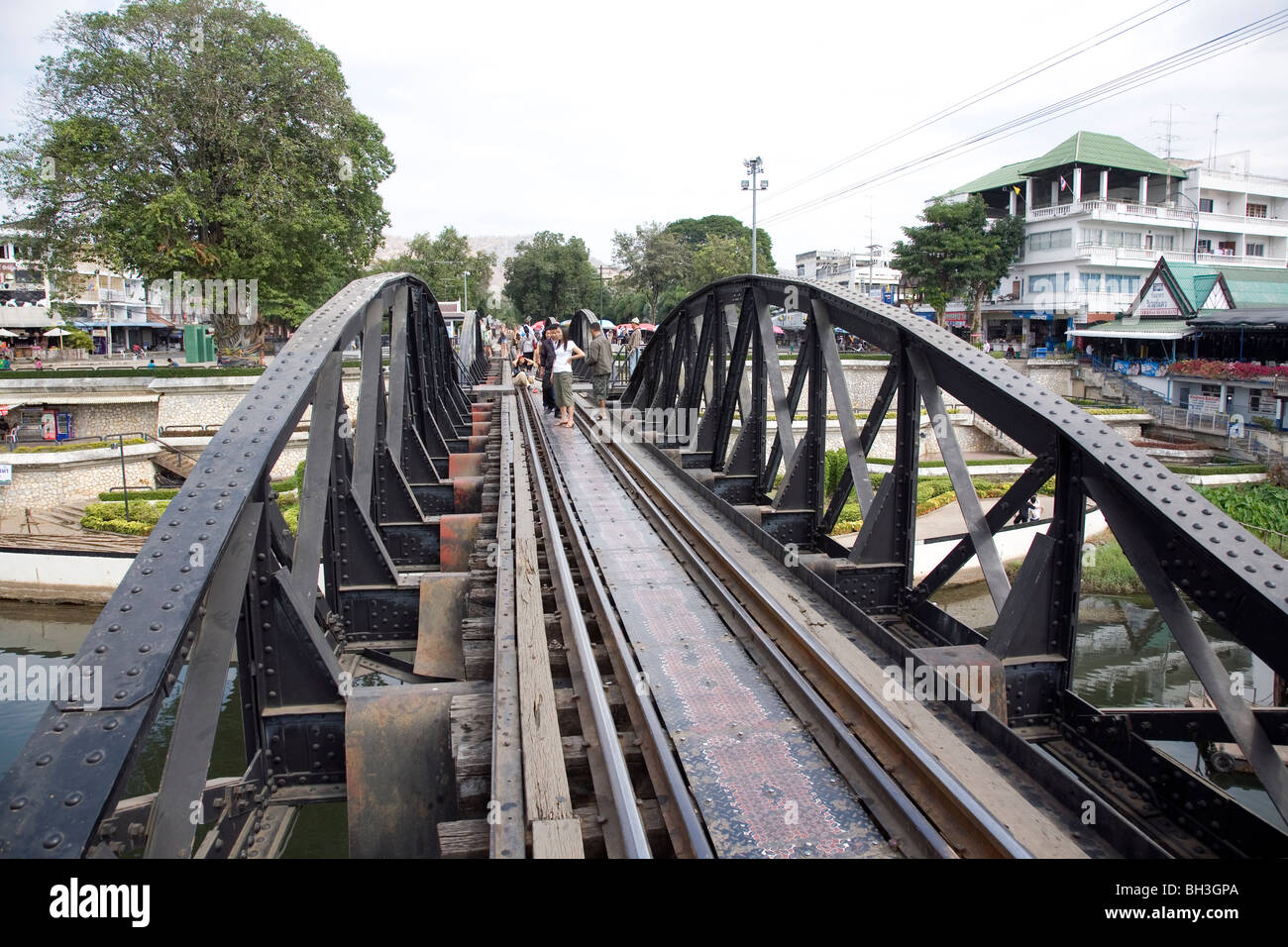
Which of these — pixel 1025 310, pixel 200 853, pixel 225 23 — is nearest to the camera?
pixel 200 853

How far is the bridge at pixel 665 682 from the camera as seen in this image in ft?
11.3

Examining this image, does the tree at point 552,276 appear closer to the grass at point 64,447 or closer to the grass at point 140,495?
the grass at point 64,447

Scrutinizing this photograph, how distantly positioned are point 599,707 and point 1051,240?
2349 inches

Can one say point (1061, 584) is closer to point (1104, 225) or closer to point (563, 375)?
point (563, 375)

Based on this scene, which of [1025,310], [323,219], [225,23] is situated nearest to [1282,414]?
[1025,310]

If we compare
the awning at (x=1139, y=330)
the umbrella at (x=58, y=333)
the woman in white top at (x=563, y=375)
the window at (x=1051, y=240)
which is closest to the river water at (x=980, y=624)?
the woman in white top at (x=563, y=375)

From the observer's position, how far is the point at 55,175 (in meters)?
34.6

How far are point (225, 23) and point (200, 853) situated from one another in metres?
42.1

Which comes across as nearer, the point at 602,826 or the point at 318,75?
the point at 602,826

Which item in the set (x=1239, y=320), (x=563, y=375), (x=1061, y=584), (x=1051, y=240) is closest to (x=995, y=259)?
(x=1051, y=240)

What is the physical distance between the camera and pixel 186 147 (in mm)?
37031

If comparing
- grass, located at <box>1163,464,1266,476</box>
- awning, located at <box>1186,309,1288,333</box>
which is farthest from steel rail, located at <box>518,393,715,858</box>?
awning, located at <box>1186,309,1288,333</box>

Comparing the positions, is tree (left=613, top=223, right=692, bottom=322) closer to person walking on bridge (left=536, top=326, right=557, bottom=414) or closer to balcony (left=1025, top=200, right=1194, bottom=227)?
balcony (left=1025, top=200, right=1194, bottom=227)
